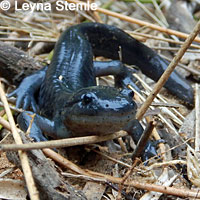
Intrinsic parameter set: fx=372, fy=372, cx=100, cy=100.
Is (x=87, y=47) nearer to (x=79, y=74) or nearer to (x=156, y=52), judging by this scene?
(x=79, y=74)

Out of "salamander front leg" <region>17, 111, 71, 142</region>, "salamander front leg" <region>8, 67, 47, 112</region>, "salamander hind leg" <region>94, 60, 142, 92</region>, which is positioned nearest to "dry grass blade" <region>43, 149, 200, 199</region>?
"salamander front leg" <region>17, 111, 71, 142</region>

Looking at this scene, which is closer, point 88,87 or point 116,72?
point 88,87

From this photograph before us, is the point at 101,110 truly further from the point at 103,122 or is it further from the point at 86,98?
the point at 86,98

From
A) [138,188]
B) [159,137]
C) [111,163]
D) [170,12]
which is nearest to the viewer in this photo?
[138,188]

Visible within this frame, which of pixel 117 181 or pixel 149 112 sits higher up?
pixel 149 112

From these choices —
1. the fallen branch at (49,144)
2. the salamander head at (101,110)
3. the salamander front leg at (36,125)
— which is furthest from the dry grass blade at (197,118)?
the salamander front leg at (36,125)

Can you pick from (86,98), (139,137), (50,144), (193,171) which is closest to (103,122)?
(86,98)

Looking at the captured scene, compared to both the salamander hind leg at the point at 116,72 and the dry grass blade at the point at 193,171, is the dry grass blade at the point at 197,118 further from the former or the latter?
the salamander hind leg at the point at 116,72

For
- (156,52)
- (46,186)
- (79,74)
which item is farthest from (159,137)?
(156,52)
